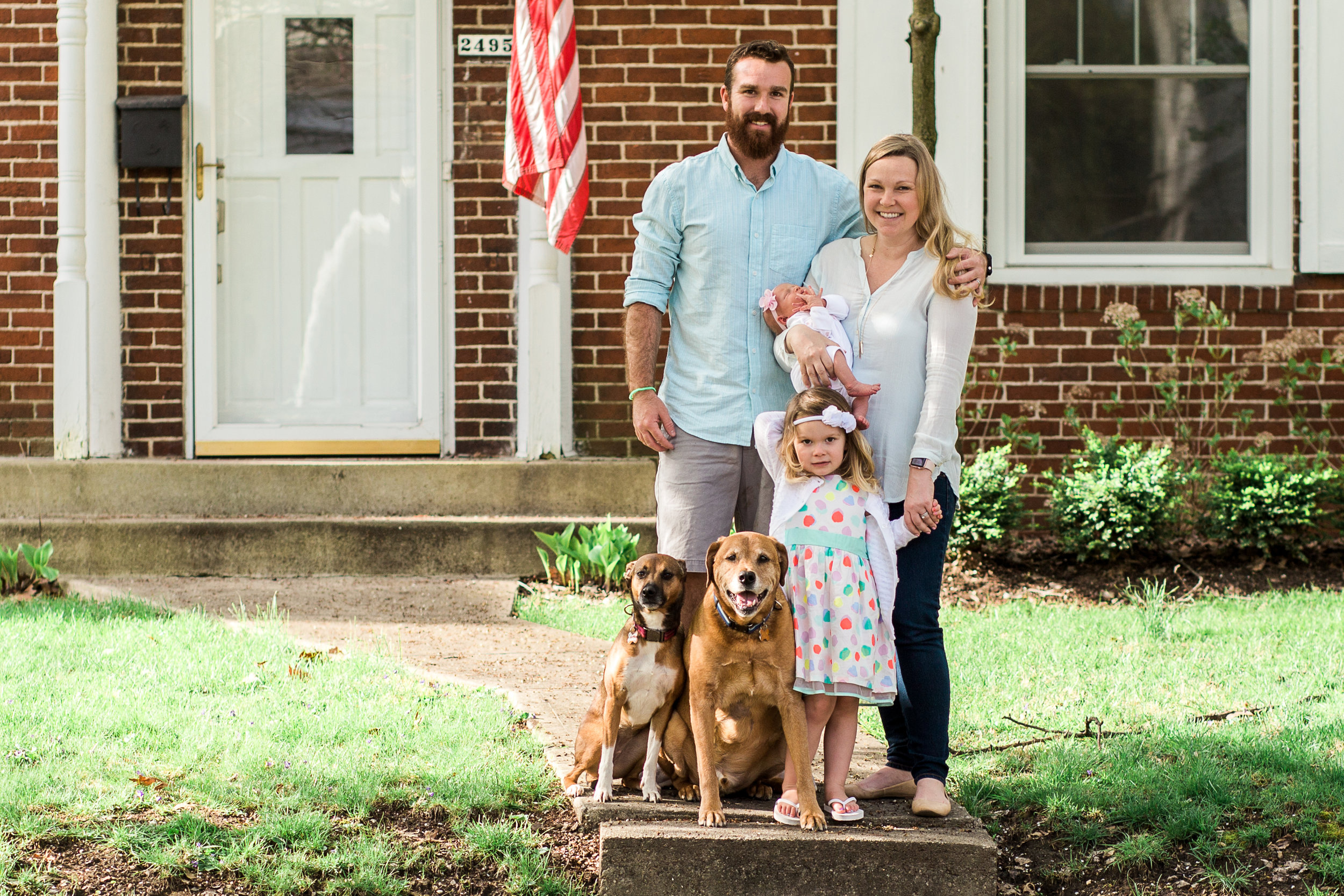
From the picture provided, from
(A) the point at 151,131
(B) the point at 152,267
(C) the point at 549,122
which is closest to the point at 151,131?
(A) the point at 151,131

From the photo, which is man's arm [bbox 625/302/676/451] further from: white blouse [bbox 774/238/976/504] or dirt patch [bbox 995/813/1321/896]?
dirt patch [bbox 995/813/1321/896]

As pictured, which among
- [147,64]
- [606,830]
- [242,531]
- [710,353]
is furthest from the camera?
[147,64]

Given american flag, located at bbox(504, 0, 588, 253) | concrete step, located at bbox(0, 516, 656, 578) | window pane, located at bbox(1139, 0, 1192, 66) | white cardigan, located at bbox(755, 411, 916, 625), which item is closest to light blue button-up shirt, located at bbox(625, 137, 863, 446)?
white cardigan, located at bbox(755, 411, 916, 625)

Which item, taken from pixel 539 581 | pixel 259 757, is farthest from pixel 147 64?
pixel 259 757

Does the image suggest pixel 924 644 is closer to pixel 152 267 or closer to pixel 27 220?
pixel 152 267

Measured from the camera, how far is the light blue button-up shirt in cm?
321

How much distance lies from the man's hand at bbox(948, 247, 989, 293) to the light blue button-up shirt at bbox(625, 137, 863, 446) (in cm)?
44

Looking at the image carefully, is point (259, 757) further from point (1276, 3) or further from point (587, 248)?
point (1276, 3)

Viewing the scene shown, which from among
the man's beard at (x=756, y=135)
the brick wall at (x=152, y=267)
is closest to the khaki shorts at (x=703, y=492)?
the man's beard at (x=756, y=135)

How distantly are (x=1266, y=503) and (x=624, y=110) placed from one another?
3690 mm

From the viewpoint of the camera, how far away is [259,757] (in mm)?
3348

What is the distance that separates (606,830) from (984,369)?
434 cm

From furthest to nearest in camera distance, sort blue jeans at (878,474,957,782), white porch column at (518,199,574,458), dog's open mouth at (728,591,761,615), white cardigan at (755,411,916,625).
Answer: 1. white porch column at (518,199,574,458)
2. blue jeans at (878,474,957,782)
3. white cardigan at (755,411,916,625)
4. dog's open mouth at (728,591,761,615)

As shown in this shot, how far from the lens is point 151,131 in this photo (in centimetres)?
642
